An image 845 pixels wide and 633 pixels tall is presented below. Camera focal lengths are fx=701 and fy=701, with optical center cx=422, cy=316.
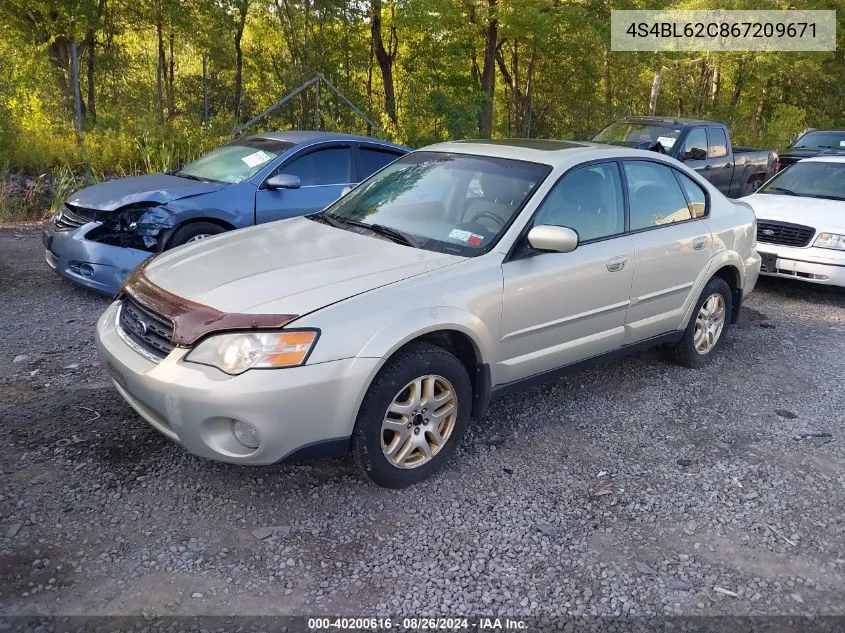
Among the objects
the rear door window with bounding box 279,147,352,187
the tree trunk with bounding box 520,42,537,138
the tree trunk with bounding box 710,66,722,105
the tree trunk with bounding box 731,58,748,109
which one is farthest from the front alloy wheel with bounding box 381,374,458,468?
the tree trunk with bounding box 710,66,722,105

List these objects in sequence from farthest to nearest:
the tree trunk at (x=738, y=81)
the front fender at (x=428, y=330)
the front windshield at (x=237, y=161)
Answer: the tree trunk at (x=738, y=81), the front windshield at (x=237, y=161), the front fender at (x=428, y=330)

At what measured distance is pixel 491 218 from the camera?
12.9ft

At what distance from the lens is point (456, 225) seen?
13.1 ft

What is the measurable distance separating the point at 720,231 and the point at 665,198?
62 centimetres

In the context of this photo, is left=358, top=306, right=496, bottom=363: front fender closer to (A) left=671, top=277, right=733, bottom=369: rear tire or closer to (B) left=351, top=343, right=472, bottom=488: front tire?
(B) left=351, top=343, right=472, bottom=488: front tire

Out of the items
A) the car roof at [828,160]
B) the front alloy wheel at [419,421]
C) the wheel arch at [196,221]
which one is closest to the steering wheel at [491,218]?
the front alloy wheel at [419,421]

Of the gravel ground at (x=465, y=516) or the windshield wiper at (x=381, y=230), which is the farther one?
the windshield wiper at (x=381, y=230)

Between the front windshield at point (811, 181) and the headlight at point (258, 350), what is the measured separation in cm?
746

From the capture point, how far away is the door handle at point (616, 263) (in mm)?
4214

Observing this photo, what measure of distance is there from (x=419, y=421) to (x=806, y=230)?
19.1 feet

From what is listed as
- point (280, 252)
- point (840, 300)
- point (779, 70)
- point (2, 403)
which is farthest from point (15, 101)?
point (779, 70)

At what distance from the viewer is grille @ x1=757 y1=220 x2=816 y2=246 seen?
7398 millimetres

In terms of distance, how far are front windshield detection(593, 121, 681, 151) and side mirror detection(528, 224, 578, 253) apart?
7542 millimetres

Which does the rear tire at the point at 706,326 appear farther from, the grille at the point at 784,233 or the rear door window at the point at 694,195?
the grille at the point at 784,233
